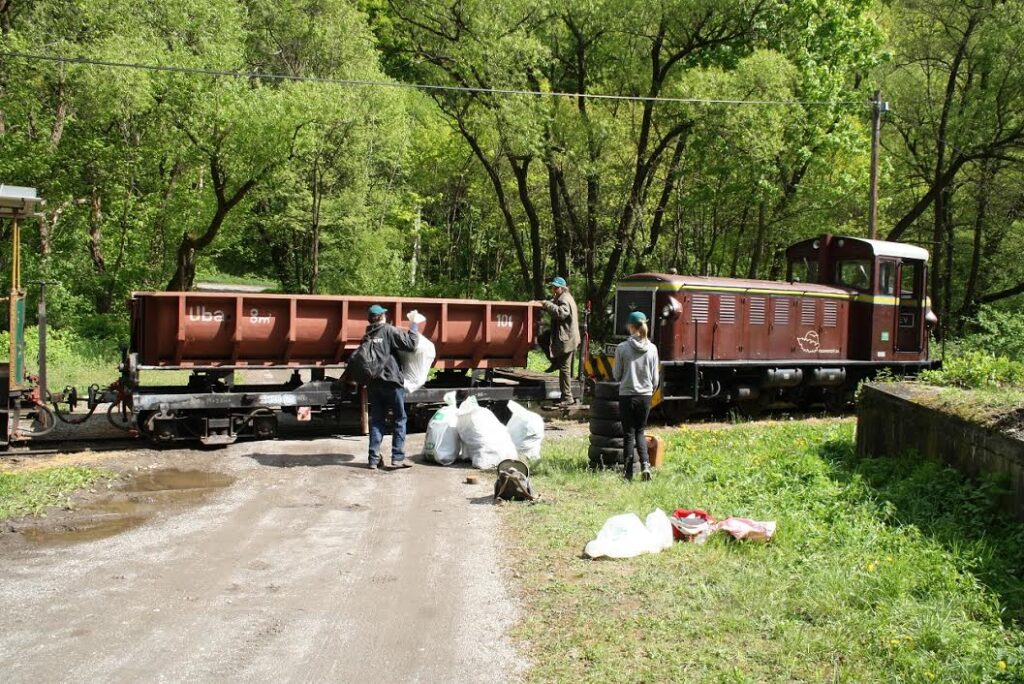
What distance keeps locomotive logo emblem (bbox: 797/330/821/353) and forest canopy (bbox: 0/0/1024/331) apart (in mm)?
8124

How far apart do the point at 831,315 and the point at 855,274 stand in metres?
1.06

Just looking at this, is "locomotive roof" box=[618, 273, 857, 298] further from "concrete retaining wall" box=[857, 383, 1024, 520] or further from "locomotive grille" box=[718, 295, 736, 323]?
"concrete retaining wall" box=[857, 383, 1024, 520]

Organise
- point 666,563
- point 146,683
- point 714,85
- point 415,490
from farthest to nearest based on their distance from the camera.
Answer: point 714,85 → point 415,490 → point 666,563 → point 146,683

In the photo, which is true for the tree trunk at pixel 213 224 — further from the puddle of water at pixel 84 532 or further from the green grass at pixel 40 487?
the puddle of water at pixel 84 532

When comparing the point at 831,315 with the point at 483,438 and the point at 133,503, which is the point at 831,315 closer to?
the point at 483,438

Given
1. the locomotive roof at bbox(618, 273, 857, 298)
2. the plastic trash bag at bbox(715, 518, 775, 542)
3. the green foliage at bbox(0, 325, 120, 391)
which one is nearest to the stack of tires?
the plastic trash bag at bbox(715, 518, 775, 542)

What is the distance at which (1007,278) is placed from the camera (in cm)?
3091

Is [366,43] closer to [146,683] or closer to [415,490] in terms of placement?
[415,490]

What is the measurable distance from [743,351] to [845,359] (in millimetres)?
2708

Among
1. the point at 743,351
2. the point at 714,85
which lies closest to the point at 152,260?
the point at 714,85

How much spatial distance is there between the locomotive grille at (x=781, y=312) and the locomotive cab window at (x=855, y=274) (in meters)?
1.84

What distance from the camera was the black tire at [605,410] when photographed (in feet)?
33.9

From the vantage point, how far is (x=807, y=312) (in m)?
16.5

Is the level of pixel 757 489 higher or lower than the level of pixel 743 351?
lower
